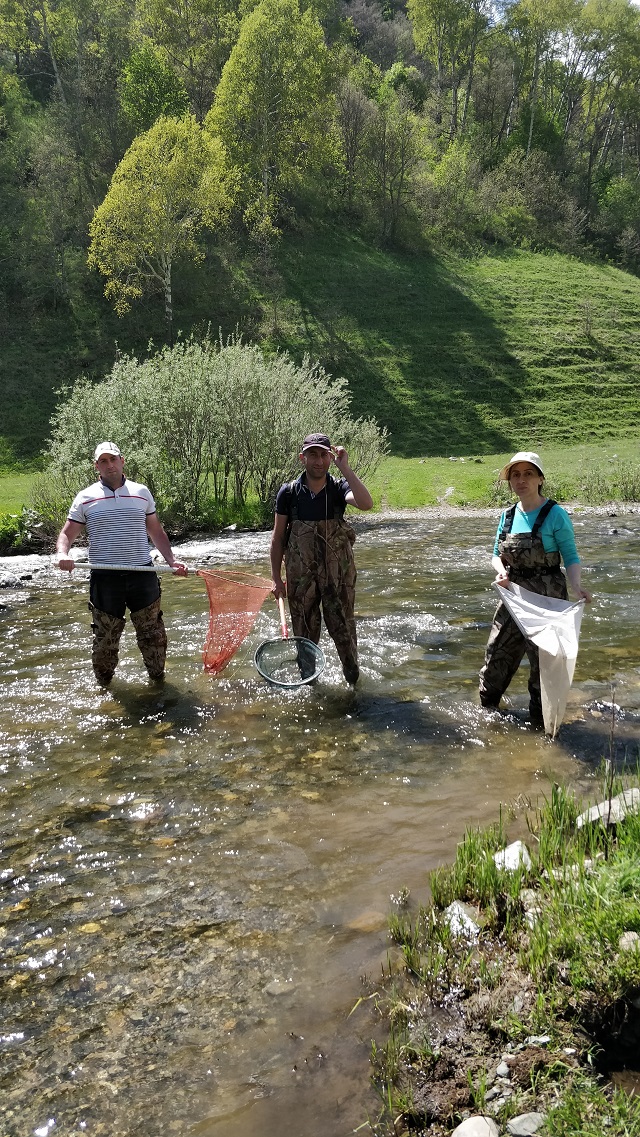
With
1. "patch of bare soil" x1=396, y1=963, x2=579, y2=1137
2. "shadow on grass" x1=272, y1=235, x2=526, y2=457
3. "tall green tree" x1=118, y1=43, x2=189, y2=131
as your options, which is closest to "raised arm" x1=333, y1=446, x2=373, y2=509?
"patch of bare soil" x1=396, y1=963, x2=579, y2=1137

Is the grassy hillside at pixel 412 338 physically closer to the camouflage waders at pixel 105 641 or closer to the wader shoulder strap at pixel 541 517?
the camouflage waders at pixel 105 641

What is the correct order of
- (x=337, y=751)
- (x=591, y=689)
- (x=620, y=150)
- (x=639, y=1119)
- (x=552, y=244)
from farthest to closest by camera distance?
(x=620, y=150) < (x=552, y=244) < (x=591, y=689) < (x=337, y=751) < (x=639, y=1119)

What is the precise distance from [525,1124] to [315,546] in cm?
557

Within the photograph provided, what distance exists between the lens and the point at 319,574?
7.90 meters

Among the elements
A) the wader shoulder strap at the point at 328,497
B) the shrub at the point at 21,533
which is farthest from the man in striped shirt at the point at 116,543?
the shrub at the point at 21,533

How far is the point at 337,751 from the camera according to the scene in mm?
7176

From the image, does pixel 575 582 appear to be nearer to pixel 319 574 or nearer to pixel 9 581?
pixel 319 574

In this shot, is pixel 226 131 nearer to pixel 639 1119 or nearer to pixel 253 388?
pixel 253 388

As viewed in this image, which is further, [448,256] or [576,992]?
[448,256]

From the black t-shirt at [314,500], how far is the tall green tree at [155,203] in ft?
121

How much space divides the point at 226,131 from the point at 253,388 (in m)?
37.1

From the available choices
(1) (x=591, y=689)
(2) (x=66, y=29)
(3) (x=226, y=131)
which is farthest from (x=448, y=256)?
(1) (x=591, y=689)

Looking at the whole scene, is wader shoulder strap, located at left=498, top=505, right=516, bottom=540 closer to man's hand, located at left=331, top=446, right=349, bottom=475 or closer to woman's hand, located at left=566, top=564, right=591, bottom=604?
woman's hand, located at left=566, top=564, right=591, bottom=604

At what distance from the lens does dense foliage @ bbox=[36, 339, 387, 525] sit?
65.2 feet
